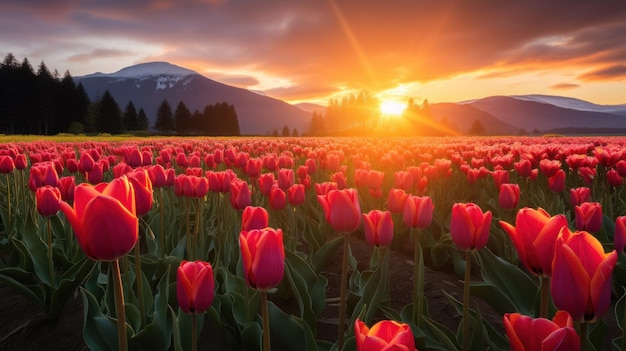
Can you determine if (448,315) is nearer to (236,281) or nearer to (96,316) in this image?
(236,281)

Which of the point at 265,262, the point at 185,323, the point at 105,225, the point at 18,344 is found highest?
the point at 105,225

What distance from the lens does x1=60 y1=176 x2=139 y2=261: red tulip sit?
140cm

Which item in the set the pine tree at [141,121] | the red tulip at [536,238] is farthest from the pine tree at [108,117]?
the red tulip at [536,238]

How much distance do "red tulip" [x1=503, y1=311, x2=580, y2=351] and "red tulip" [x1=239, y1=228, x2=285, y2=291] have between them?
31.9 inches

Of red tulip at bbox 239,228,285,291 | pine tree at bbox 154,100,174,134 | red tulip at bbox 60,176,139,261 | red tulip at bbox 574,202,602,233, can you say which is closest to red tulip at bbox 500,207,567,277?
red tulip at bbox 239,228,285,291

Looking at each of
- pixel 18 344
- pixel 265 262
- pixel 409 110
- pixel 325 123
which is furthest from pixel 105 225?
pixel 325 123

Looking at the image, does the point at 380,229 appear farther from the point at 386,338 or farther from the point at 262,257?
the point at 386,338

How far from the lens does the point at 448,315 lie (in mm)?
3242

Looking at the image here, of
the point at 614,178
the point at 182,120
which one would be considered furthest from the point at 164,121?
the point at 614,178

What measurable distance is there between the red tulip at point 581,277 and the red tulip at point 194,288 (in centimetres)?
123

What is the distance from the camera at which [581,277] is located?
1233 mm

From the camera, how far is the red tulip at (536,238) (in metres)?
1.45

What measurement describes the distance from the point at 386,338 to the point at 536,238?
787 mm

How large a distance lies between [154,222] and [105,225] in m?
3.43
